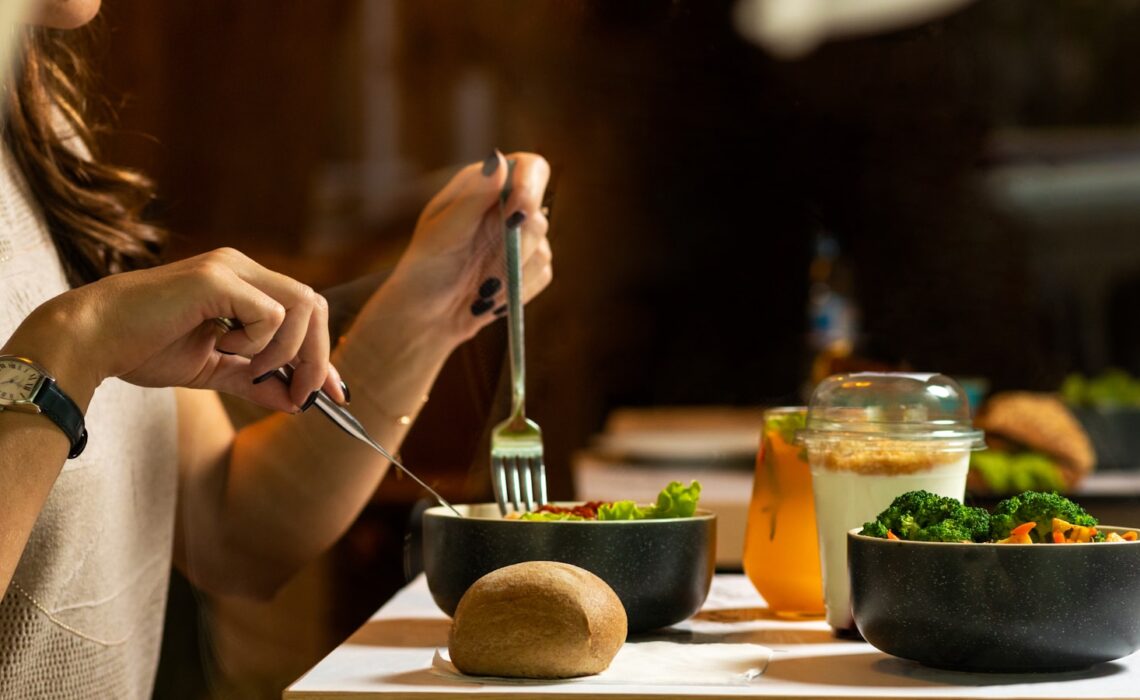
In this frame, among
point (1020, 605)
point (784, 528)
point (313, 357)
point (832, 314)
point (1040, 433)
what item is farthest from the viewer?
point (832, 314)

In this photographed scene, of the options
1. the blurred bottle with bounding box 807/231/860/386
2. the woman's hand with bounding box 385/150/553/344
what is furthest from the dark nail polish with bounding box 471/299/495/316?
the blurred bottle with bounding box 807/231/860/386

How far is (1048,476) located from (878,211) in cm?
69

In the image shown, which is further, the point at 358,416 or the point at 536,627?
the point at 358,416

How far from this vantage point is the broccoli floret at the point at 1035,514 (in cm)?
64

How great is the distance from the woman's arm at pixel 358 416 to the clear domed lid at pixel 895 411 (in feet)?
0.80

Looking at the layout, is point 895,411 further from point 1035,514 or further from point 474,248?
point 474,248

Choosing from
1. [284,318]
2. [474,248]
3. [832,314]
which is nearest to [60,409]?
[284,318]

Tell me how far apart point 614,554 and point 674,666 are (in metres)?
0.09

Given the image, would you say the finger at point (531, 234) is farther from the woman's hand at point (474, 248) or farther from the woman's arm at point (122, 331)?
the woman's arm at point (122, 331)

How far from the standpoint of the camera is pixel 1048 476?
1594 millimetres

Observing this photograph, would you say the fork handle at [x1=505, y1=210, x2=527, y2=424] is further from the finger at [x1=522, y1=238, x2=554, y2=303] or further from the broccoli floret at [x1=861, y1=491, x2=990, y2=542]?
the broccoli floret at [x1=861, y1=491, x2=990, y2=542]

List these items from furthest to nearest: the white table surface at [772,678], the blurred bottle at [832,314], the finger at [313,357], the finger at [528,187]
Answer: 1. the blurred bottle at [832,314]
2. the finger at [528,187]
3. the finger at [313,357]
4. the white table surface at [772,678]

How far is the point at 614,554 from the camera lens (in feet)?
2.31

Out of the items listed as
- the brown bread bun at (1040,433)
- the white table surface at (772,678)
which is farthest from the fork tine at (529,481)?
the brown bread bun at (1040,433)
